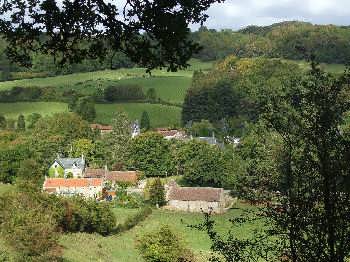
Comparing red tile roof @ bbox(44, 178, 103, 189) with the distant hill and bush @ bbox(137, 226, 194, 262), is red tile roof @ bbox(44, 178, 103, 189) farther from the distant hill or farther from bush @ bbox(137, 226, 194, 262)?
the distant hill

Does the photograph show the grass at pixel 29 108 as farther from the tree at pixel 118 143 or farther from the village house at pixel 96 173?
the village house at pixel 96 173

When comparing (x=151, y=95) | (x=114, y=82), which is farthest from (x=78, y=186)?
(x=114, y=82)

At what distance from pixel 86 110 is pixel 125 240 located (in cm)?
5712

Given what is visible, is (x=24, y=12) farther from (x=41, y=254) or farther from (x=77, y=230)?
(x=77, y=230)

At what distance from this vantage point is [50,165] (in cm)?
6575

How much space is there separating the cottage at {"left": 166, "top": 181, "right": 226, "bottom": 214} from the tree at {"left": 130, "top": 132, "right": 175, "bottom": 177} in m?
11.6

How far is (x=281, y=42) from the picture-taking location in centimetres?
13600

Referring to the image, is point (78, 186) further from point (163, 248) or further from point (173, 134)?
point (173, 134)

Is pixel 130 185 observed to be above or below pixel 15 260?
below

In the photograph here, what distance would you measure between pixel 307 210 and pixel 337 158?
769 mm

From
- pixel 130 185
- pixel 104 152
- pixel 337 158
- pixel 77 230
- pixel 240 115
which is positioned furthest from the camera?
pixel 240 115

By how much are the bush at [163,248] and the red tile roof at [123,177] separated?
30.0 m

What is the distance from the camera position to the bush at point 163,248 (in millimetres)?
28719

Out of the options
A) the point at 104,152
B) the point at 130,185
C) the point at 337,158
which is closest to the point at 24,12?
the point at 337,158
